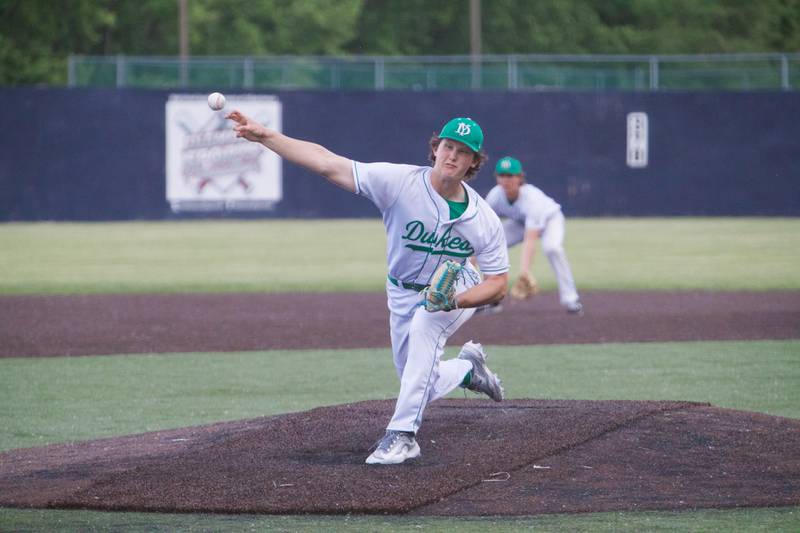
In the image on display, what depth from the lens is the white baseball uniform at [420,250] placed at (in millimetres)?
5949

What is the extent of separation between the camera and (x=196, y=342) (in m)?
11.3

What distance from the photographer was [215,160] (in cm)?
2703

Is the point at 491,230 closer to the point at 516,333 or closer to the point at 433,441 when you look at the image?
the point at 433,441

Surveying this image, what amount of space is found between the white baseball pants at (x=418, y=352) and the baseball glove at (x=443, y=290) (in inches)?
10.8

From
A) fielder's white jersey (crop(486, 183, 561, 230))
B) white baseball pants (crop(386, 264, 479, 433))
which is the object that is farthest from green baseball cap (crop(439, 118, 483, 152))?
fielder's white jersey (crop(486, 183, 561, 230))

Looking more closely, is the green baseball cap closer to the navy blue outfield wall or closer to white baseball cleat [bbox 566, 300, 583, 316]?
white baseball cleat [bbox 566, 300, 583, 316]

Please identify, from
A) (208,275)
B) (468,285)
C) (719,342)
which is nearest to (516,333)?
(719,342)

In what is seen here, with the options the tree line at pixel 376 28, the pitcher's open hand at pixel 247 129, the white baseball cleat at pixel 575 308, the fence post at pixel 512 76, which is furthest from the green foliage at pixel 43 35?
the pitcher's open hand at pixel 247 129

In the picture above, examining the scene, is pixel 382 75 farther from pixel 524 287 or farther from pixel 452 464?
pixel 452 464

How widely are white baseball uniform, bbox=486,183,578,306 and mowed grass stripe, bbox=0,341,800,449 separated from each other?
196 cm

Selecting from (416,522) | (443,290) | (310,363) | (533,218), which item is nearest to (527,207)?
(533,218)

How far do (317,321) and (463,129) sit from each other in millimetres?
6994

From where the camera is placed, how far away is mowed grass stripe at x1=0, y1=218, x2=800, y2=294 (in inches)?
637

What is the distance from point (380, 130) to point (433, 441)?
877 inches
